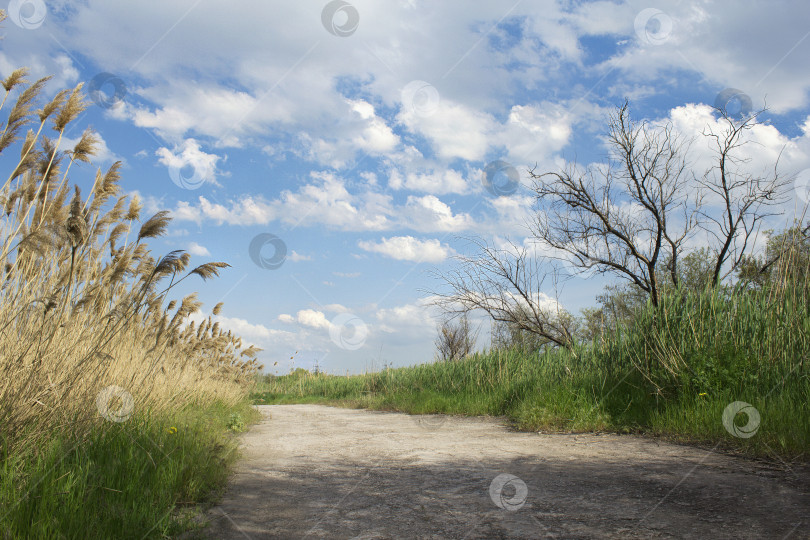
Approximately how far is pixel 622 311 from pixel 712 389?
2.30 metres

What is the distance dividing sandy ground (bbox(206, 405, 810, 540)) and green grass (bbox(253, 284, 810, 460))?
0.53 m

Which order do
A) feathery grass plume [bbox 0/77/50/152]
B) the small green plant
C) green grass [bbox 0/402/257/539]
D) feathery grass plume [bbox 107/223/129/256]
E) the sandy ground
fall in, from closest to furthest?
green grass [bbox 0/402/257/539] < the sandy ground < feathery grass plume [bbox 0/77/50/152] < feathery grass plume [bbox 107/223/129/256] < the small green plant

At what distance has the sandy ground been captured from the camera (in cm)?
284

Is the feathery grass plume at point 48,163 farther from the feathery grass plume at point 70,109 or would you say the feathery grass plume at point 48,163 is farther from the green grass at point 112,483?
the green grass at point 112,483

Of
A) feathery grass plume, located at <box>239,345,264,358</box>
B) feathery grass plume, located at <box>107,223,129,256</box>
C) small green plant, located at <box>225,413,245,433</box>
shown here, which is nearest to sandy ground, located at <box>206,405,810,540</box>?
small green plant, located at <box>225,413,245,433</box>

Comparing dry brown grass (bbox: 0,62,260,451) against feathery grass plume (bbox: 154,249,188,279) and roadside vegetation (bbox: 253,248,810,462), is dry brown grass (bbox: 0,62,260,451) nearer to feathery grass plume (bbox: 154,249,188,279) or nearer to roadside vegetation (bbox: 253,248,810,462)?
feathery grass plume (bbox: 154,249,188,279)

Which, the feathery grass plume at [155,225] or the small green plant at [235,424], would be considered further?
the small green plant at [235,424]

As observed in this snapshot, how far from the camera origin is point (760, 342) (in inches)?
231

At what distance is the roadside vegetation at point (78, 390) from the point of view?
8.87 feet

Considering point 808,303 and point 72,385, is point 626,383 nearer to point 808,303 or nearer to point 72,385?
point 808,303

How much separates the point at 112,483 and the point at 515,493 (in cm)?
272

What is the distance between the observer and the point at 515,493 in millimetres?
3502

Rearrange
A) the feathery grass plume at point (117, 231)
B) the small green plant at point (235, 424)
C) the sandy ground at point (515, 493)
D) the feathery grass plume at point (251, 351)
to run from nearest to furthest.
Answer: the sandy ground at point (515, 493) → the feathery grass plume at point (117, 231) → the small green plant at point (235, 424) → the feathery grass plume at point (251, 351)

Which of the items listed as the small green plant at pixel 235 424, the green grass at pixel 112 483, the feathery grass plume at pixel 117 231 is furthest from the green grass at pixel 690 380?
the feathery grass plume at pixel 117 231
